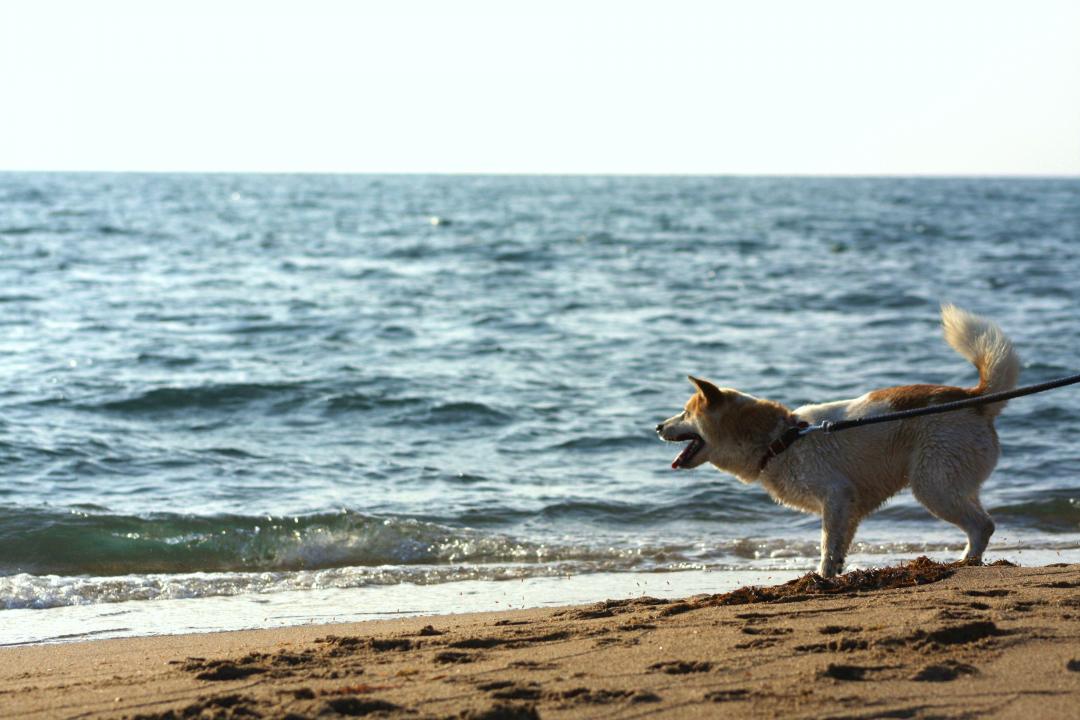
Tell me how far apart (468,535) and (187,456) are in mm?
3537

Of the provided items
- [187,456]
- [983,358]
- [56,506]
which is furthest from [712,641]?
[187,456]

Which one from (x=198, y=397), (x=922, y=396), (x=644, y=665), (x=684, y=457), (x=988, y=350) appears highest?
(x=988, y=350)

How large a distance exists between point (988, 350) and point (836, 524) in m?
1.32

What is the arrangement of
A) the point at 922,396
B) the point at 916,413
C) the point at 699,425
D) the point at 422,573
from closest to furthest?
the point at 916,413, the point at 922,396, the point at 699,425, the point at 422,573

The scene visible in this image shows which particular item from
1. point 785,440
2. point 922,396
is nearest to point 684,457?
point 785,440

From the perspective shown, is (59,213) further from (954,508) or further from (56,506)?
(954,508)

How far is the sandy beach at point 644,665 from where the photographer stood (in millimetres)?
3803

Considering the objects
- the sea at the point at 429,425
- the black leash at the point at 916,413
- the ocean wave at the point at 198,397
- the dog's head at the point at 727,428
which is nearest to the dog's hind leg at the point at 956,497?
the black leash at the point at 916,413

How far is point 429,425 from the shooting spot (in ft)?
40.0

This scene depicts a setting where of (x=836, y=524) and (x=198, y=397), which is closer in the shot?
(x=836, y=524)

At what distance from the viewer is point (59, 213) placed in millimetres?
45906

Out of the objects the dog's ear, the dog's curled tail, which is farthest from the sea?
the dog's curled tail

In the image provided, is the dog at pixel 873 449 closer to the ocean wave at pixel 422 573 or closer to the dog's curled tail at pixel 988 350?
the dog's curled tail at pixel 988 350

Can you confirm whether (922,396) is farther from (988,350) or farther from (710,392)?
(710,392)
